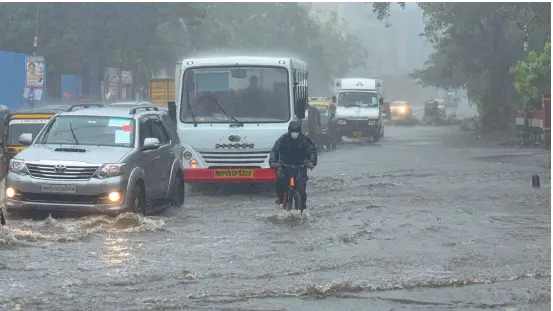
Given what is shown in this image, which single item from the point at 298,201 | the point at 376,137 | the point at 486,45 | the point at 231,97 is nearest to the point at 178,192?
the point at 231,97

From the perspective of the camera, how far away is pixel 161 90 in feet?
154

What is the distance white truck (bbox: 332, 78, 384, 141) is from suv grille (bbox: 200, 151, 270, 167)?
2311 centimetres

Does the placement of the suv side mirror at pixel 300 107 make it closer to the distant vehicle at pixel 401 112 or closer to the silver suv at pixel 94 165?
the silver suv at pixel 94 165

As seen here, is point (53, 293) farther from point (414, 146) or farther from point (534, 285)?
point (414, 146)

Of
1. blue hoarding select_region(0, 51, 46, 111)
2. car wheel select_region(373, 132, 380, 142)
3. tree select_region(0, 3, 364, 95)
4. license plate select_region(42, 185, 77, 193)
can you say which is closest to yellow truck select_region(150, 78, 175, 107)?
blue hoarding select_region(0, 51, 46, 111)

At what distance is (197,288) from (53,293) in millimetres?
1251

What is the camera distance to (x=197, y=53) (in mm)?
81438

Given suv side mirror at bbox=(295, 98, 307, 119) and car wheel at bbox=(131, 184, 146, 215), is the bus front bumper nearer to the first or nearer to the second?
suv side mirror at bbox=(295, 98, 307, 119)

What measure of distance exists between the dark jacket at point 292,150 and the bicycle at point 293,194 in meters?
0.08

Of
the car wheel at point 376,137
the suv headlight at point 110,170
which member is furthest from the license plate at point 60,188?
the car wheel at point 376,137

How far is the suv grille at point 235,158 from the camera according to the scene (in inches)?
756

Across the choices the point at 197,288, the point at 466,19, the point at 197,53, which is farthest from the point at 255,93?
the point at 197,53

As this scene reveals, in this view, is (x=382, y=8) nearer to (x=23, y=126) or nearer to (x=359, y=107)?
(x=359, y=107)

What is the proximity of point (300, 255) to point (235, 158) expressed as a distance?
24.9 feet
